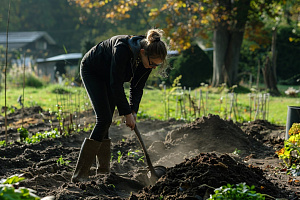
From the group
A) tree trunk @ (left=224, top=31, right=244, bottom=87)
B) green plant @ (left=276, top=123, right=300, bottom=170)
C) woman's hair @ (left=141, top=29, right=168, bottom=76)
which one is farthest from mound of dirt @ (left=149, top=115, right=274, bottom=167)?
tree trunk @ (left=224, top=31, right=244, bottom=87)

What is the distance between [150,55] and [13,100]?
935 centimetres

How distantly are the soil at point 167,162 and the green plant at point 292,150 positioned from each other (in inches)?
5.7

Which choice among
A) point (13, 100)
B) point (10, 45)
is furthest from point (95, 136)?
point (10, 45)

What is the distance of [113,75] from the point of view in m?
3.22

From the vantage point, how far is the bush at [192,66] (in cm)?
1564

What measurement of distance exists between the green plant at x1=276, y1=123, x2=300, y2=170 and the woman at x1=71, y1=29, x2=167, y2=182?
160 cm

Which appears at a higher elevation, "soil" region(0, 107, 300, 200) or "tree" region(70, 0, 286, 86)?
"tree" region(70, 0, 286, 86)

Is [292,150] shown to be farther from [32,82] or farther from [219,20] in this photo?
[32,82]

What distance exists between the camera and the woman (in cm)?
321

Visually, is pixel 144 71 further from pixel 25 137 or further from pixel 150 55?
pixel 25 137

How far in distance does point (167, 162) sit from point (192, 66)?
1146 centimetres

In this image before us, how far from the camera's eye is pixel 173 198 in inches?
112

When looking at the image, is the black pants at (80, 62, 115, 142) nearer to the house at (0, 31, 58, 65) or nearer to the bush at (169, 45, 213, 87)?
the bush at (169, 45, 213, 87)

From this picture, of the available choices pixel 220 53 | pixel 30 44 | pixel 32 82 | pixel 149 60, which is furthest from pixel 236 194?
pixel 30 44
